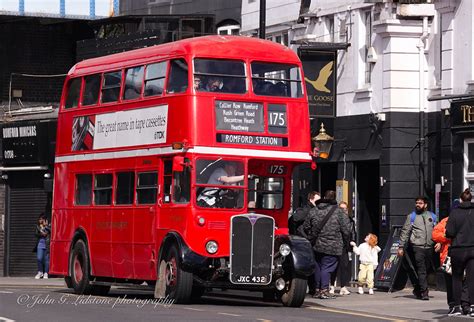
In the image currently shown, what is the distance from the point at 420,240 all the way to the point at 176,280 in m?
5.59

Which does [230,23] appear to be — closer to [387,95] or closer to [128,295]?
[387,95]

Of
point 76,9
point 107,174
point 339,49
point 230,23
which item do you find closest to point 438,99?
point 339,49

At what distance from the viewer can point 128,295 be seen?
2869 cm

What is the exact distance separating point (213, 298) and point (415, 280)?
3.86 metres

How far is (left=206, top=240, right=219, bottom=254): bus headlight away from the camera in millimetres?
23938

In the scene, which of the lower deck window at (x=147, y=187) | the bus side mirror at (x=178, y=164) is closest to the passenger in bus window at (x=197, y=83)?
the bus side mirror at (x=178, y=164)

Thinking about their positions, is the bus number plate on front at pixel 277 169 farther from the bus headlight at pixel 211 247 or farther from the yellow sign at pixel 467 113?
the yellow sign at pixel 467 113

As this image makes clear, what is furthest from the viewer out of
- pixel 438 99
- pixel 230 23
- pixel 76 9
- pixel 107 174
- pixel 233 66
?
pixel 76 9

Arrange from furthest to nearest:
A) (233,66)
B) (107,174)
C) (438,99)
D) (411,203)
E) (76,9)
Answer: (76,9), (411,203), (438,99), (107,174), (233,66)

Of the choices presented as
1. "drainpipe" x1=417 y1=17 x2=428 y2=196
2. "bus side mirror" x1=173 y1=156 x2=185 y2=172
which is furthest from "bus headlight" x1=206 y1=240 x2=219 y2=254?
"drainpipe" x1=417 y1=17 x2=428 y2=196

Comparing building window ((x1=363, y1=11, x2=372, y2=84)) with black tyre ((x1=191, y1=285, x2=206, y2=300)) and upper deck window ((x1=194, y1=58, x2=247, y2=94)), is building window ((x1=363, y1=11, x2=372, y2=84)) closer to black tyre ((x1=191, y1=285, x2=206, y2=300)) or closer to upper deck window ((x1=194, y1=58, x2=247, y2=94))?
upper deck window ((x1=194, y1=58, x2=247, y2=94))

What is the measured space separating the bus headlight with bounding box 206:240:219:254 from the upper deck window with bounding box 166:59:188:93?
2.61 meters

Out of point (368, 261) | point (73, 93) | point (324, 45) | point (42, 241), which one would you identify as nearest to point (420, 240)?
point (368, 261)

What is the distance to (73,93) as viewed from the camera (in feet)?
94.5
